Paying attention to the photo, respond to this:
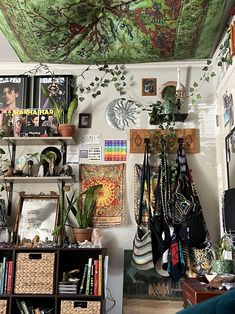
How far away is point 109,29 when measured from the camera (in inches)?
114

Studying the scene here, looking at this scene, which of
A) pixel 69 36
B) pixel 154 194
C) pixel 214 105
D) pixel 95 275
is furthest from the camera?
pixel 214 105

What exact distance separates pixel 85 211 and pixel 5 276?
821 mm

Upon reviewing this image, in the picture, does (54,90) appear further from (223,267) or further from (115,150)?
(223,267)

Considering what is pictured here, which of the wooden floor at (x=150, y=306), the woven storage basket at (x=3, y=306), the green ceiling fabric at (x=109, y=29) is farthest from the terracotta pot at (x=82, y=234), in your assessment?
the green ceiling fabric at (x=109, y=29)

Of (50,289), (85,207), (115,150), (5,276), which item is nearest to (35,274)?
(50,289)

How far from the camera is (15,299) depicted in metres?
2.79

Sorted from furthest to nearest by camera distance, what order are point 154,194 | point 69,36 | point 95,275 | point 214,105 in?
point 214,105 < point 154,194 < point 69,36 < point 95,275

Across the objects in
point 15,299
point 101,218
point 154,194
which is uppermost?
point 154,194

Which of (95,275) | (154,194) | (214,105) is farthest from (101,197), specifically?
(214,105)

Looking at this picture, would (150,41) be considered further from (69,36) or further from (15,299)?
(15,299)

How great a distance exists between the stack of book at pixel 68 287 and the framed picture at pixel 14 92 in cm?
171

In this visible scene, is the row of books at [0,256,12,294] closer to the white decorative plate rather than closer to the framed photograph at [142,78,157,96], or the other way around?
the white decorative plate

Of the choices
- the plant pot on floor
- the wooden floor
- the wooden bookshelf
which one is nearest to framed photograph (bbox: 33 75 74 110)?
the wooden bookshelf

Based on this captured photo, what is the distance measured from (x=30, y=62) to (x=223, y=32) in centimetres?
182
